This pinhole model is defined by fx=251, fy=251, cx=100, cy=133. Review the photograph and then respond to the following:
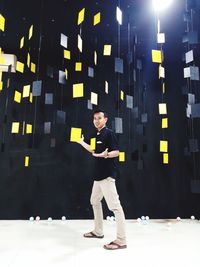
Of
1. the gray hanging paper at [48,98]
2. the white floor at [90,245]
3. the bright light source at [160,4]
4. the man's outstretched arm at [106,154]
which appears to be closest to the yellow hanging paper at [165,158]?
the white floor at [90,245]

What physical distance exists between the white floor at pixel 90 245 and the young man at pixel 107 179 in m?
0.11

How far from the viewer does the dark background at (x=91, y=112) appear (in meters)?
3.33

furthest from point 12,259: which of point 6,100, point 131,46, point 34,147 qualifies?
point 131,46

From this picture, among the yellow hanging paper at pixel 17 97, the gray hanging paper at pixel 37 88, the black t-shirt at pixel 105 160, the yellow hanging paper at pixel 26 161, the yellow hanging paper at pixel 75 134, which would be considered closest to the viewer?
the black t-shirt at pixel 105 160

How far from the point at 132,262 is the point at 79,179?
176 cm

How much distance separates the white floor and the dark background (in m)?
0.40

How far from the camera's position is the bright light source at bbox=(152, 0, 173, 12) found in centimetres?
322

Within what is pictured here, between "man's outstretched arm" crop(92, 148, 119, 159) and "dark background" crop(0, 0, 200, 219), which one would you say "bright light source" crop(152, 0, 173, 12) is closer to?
"dark background" crop(0, 0, 200, 219)

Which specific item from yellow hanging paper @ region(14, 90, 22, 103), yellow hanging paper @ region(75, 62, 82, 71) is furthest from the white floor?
yellow hanging paper @ region(75, 62, 82, 71)

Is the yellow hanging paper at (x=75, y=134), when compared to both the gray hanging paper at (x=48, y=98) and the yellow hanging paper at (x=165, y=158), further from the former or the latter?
the yellow hanging paper at (x=165, y=158)

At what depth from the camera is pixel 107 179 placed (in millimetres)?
2170

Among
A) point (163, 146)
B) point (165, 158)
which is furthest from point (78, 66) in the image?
point (165, 158)

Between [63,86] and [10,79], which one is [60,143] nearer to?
[63,86]

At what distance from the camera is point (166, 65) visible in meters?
3.75
